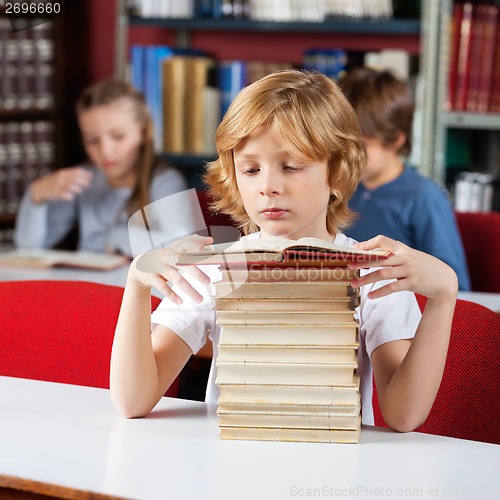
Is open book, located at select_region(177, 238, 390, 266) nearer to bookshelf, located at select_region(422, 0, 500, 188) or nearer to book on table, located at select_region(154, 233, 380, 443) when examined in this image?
book on table, located at select_region(154, 233, 380, 443)

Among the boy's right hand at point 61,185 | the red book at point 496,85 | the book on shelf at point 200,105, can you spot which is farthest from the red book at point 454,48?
the boy's right hand at point 61,185

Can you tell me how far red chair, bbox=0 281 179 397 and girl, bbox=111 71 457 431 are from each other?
0.83ft

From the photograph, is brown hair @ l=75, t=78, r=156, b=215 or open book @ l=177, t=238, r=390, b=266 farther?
brown hair @ l=75, t=78, r=156, b=215

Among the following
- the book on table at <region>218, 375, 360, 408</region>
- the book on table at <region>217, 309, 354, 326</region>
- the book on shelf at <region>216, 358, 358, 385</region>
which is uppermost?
the book on table at <region>217, 309, 354, 326</region>

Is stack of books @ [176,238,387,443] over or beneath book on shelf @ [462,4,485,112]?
beneath

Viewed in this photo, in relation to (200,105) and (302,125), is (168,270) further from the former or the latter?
(200,105)

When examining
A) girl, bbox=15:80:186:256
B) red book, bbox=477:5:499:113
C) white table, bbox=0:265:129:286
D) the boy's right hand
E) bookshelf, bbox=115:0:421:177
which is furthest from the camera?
bookshelf, bbox=115:0:421:177

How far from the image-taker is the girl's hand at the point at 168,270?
Result: 3.66ft

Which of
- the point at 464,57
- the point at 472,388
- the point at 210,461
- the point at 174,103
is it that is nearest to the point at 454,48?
the point at 464,57

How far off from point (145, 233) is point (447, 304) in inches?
14.3

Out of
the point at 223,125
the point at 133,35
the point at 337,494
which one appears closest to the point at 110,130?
the point at 133,35

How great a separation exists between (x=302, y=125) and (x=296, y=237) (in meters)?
0.17

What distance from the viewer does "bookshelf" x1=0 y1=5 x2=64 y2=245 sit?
3943 mm

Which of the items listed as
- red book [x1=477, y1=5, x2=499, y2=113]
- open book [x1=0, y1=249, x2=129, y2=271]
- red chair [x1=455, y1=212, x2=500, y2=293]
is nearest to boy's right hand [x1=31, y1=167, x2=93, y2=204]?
open book [x1=0, y1=249, x2=129, y2=271]
